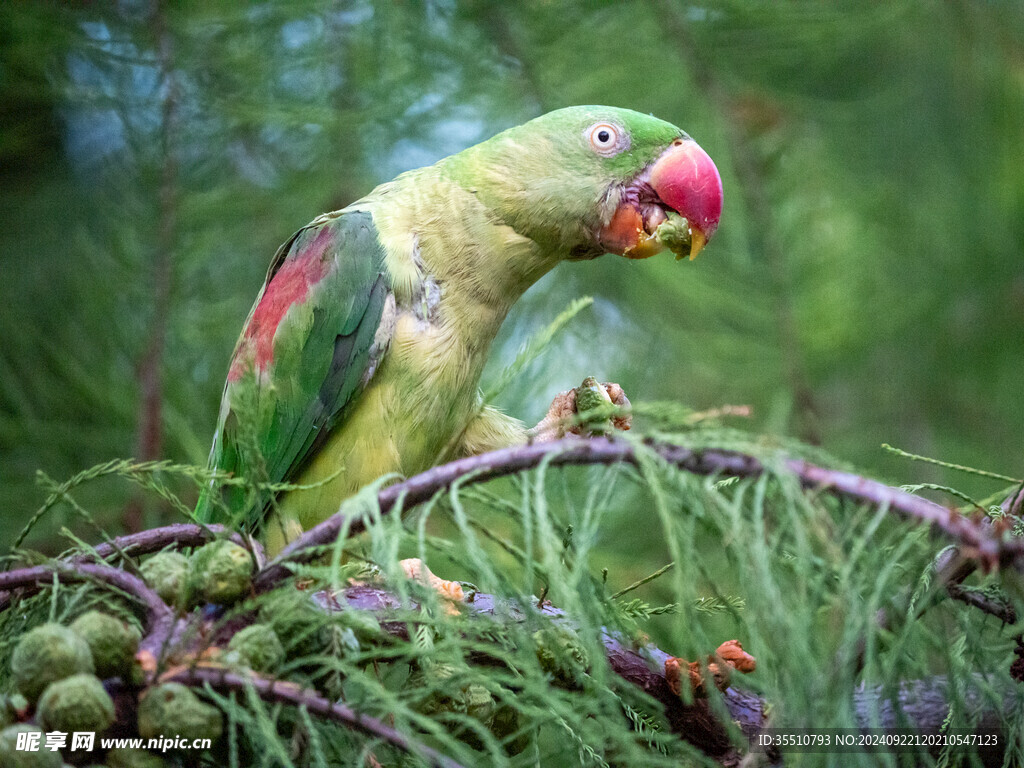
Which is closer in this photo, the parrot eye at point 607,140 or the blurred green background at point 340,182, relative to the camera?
the parrot eye at point 607,140

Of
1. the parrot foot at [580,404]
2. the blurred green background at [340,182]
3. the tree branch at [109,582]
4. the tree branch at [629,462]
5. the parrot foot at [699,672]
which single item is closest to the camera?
the tree branch at [629,462]

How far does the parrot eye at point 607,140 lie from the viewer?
2.02 metres

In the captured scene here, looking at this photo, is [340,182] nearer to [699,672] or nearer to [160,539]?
[160,539]

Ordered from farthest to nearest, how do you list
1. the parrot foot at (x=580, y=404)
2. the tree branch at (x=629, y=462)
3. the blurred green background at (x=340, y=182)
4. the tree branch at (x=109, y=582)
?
the blurred green background at (x=340, y=182)
the parrot foot at (x=580, y=404)
the tree branch at (x=109, y=582)
the tree branch at (x=629, y=462)

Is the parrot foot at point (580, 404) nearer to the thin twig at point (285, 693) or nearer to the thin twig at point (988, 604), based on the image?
the thin twig at point (988, 604)

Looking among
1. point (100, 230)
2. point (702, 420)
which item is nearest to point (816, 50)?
point (100, 230)

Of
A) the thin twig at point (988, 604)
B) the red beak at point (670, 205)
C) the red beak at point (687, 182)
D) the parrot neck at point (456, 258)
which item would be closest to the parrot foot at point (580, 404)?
the parrot neck at point (456, 258)

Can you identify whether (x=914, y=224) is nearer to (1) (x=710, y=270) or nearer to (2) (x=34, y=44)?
(1) (x=710, y=270)

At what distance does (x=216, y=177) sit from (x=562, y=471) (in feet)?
8.09

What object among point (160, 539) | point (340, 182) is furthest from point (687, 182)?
point (340, 182)

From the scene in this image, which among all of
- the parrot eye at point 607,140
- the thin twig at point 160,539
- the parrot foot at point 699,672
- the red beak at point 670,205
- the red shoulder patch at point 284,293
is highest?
the parrot eye at point 607,140

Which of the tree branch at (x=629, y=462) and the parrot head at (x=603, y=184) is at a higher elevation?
the parrot head at (x=603, y=184)

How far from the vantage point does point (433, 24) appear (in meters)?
2.98

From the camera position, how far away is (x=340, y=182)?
10.6ft
